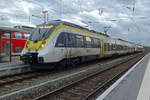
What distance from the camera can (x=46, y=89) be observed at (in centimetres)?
586

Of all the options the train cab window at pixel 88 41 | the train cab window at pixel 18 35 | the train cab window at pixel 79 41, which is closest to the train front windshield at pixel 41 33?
the train cab window at pixel 79 41

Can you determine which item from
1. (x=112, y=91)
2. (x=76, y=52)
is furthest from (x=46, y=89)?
(x=76, y=52)

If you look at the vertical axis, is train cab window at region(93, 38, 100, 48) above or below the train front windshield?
below

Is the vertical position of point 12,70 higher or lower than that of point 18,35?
lower

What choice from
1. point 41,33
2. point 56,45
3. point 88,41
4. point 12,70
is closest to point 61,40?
point 56,45

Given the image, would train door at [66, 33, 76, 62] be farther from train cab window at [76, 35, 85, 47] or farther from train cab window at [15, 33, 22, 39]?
train cab window at [15, 33, 22, 39]

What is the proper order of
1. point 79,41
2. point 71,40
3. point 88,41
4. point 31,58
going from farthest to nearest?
point 88,41
point 79,41
point 71,40
point 31,58

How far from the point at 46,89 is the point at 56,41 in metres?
3.62

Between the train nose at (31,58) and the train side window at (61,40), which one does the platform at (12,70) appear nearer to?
the train nose at (31,58)

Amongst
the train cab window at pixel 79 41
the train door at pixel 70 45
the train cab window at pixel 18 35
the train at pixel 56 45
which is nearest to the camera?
the train at pixel 56 45

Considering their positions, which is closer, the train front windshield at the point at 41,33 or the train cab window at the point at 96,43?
the train front windshield at the point at 41,33

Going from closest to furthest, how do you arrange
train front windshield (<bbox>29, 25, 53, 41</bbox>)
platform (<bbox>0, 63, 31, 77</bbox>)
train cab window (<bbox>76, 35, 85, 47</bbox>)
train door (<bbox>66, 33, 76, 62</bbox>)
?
platform (<bbox>0, 63, 31, 77</bbox>) → train front windshield (<bbox>29, 25, 53, 41</bbox>) → train door (<bbox>66, 33, 76, 62</bbox>) → train cab window (<bbox>76, 35, 85, 47</bbox>)

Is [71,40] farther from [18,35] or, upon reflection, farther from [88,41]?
[18,35]

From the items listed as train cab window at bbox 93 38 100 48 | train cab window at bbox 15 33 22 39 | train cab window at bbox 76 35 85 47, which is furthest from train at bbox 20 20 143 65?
train cab window at bbox 15 33 22 39
